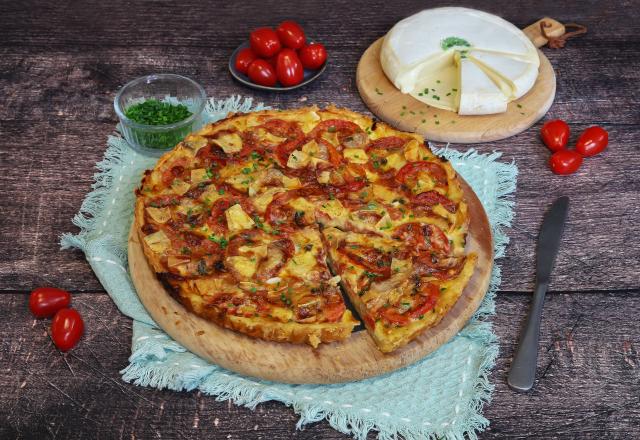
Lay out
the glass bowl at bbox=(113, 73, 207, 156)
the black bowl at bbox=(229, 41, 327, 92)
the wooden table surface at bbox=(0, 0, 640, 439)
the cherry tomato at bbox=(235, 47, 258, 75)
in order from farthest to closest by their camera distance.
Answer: the cherry tomato at bbox=(235, 47, 258, 75)
the black bowl at bbox=(229, 41, 327, 92)
the glass bowl at bbox=(113, 73, 207, 156)
the wooden table surface at bbox=(0, 0, 640, 439)

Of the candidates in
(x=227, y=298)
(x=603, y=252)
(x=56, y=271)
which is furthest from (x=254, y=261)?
(x=603, y=252)

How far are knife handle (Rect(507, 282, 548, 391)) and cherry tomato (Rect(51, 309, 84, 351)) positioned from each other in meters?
2.73

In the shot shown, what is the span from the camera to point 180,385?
4.78 m

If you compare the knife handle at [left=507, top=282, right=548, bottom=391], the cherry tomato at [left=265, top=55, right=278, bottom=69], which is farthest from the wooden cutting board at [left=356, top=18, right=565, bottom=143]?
the knife handle at [left=507, top=282, right=548, bottom=391]

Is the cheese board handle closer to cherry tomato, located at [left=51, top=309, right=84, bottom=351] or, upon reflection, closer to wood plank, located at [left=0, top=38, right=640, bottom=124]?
wood plank, located at [left=0, top=38, right=640, bottom=124]

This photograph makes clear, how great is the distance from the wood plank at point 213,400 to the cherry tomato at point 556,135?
66.2 inches

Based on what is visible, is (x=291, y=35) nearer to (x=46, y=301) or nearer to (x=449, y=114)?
(x=449, y=114)

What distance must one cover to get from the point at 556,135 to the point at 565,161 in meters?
0.28

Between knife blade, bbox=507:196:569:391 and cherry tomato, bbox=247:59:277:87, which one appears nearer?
knife blade, bbox=507:196:569:391

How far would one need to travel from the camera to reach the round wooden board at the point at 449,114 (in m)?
6.54

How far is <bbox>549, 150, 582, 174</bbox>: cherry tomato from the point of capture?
6.34m

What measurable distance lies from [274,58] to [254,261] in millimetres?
2703

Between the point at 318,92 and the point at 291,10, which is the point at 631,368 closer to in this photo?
the point at 318,92

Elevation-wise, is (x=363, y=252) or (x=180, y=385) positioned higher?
(x=363, y=252)
